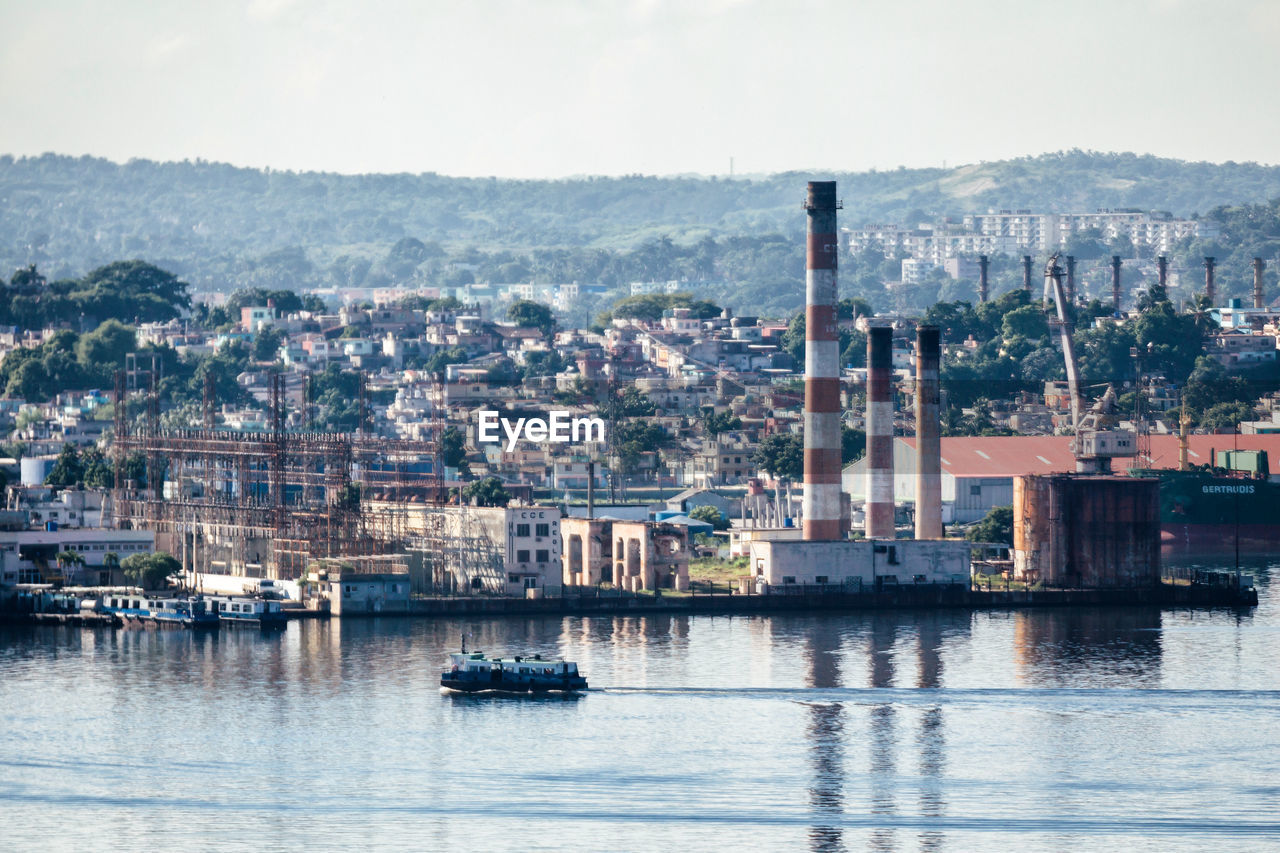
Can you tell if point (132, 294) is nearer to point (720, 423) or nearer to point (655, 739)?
point (720, 423)

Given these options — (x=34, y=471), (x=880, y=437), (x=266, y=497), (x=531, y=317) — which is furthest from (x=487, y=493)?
(x=531, y=317)

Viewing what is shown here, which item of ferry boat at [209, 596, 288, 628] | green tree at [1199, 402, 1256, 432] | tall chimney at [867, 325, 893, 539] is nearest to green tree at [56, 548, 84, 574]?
ferry boat at [209, 596, 288, 628]

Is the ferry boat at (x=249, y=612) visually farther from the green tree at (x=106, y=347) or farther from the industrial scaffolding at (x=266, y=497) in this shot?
the green tree at (x=106, y=347)

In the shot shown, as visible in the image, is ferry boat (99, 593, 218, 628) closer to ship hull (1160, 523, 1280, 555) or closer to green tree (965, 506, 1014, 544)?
green tree (965, 506, 1014, 544)

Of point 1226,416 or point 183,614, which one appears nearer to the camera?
point 183,614

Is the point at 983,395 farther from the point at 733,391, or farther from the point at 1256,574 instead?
the point at 1256,574
